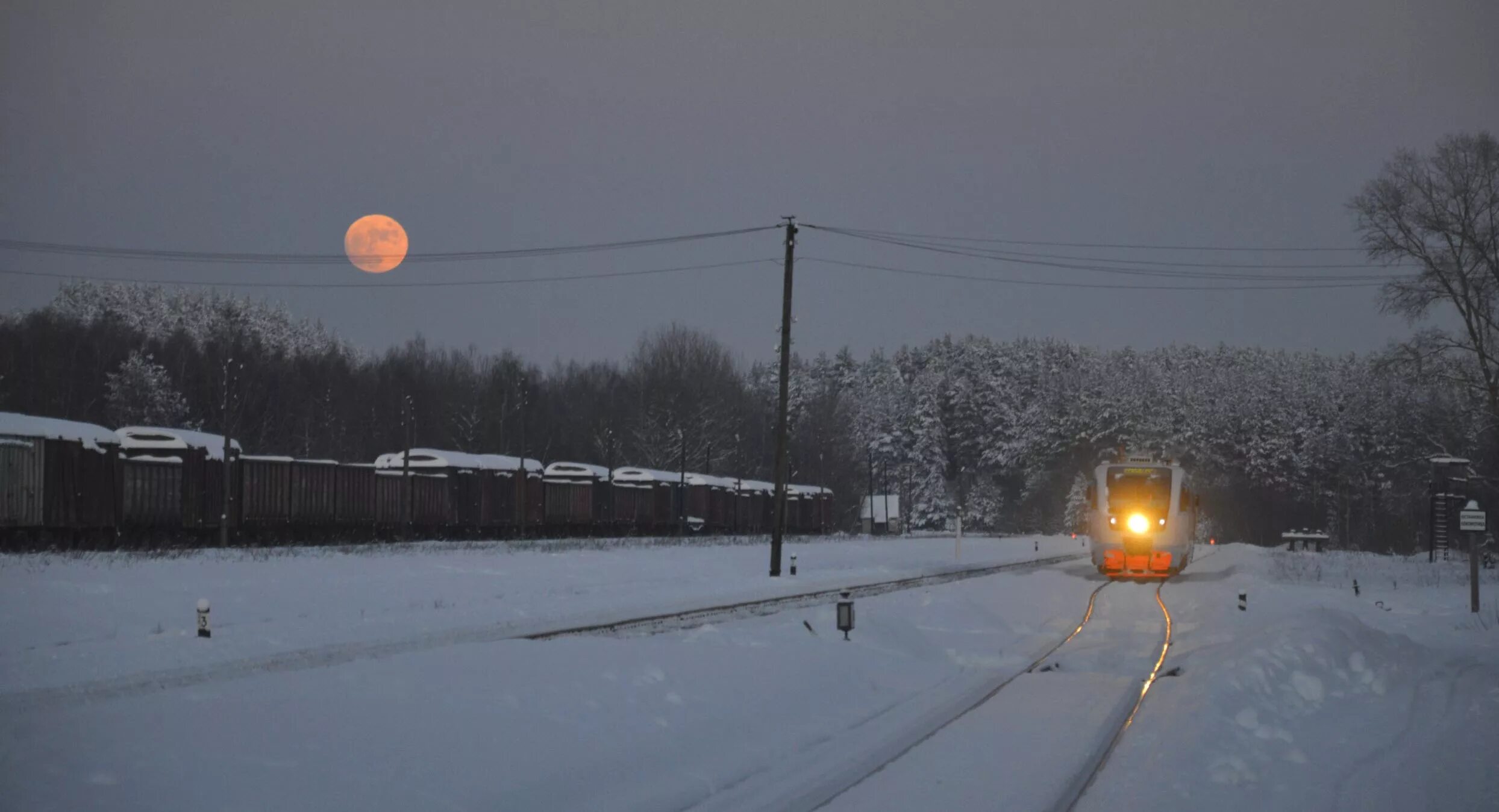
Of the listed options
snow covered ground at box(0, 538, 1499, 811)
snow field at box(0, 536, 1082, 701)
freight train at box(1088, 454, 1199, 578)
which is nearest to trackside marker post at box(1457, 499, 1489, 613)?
snow covered ground at box(0, 538, 1499, 811)

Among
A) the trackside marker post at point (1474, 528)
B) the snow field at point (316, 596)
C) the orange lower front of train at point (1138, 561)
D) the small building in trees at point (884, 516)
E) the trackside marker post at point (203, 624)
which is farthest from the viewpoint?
the small building in trees at point (884, 516)

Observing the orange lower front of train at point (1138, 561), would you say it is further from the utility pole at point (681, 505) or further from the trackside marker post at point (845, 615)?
the utility pole at point (681, 505)

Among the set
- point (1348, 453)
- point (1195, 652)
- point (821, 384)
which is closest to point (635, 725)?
point (1195, 652)

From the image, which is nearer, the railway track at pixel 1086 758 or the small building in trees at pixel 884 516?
the railway track at pixel 1086 758

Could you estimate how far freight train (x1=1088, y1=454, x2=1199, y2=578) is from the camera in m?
30.4

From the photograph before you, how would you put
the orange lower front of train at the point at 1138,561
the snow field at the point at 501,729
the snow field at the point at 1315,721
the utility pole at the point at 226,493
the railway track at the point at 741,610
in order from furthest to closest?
the utility pole at the point at 226,493, the orange lower front of train at the point at 1138,561, the railway track at the point at 741,610, the snow field at the point at 1315,721, the snow field at the point at 501,729

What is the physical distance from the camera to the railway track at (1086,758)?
7.73 metres

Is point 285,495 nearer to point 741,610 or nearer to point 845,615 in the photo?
point 741,610

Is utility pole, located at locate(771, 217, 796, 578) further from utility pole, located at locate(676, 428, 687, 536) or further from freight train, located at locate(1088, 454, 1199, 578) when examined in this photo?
utility pole, located at locate(676, 428, 687, 536)

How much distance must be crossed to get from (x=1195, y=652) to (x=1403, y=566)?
2869 centimetres

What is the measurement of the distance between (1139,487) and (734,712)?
73.1ft

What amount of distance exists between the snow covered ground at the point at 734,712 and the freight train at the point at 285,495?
9.86 metres

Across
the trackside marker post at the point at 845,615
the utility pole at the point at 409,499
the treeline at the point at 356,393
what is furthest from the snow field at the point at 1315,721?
the treeline at the point at 356,393

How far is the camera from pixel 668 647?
13352 millimetres
